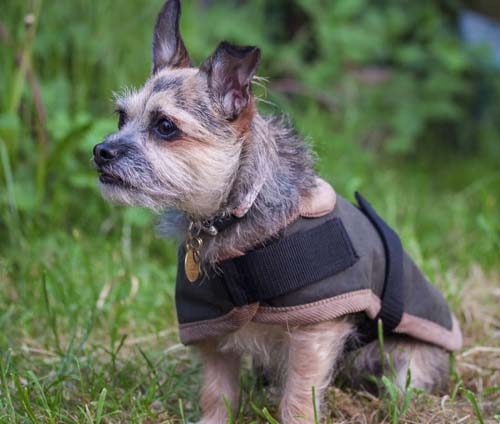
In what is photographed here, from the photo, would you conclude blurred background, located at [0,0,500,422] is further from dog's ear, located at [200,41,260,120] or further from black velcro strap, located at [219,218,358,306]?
black velcro strap, located at [219,218,358,306]

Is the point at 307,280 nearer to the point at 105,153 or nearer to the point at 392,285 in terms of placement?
the point at 392,285

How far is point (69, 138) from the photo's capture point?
4.36 meters

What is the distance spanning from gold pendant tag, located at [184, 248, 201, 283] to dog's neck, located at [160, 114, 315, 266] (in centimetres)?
3

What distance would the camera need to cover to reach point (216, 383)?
112 inches

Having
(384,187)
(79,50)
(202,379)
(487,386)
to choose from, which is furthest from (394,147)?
(202,379)

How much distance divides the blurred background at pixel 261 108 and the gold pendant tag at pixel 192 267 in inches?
21.2

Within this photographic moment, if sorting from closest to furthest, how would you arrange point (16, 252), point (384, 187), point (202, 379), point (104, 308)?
point (202, 379)
point (104, 308)
point (16, 252)
point (384, 187)

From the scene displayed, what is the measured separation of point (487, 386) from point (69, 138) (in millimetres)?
2747

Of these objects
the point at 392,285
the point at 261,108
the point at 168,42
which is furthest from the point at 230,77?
the point at 261,108

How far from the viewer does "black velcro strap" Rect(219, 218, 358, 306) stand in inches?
97.7

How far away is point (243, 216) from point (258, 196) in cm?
9

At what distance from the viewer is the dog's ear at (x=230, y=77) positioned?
251 centimetres

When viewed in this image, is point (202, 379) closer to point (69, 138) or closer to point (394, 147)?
point (69, 138)

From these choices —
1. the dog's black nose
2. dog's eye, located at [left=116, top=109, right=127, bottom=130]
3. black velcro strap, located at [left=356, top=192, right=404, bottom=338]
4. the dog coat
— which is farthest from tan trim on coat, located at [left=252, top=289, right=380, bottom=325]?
dog's eye, located at [left=116, top=109, right=127, bottom=130]
